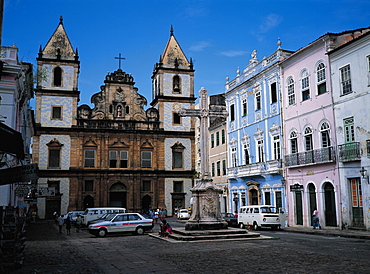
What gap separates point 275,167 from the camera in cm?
2983

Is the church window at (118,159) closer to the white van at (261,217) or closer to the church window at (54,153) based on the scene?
the church window at (54,153)

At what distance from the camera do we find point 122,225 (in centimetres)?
2348

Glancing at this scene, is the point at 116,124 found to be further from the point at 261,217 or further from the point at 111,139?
the point at 261,217

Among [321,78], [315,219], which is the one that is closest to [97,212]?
[315,219]

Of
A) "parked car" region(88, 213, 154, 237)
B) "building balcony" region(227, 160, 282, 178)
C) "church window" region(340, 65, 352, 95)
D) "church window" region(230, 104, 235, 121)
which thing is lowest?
"parked car" region(88, 213, 154, 237)

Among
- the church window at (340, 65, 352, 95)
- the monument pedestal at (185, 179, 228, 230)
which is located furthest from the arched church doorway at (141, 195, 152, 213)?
the church window at (340, 65, 352, 95)

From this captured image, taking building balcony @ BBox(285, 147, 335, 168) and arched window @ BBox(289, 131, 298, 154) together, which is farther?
arched window @ BBox(289, 131, 298, 154)

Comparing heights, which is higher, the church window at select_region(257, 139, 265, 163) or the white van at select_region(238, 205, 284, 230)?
the church window at select_region(257, 139, 265, 163)

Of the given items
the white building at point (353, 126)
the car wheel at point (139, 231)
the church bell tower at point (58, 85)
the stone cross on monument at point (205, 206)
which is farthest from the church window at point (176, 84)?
the stone cross on monument at point (205, 206)

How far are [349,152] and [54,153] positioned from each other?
107 feet

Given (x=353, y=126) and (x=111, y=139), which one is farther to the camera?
(x=111, y=139)

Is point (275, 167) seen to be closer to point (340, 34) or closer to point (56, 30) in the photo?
point (340, 34)

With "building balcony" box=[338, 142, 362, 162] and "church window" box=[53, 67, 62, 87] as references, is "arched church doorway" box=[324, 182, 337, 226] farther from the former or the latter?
"church window" box=[53, 67, 62, 87]

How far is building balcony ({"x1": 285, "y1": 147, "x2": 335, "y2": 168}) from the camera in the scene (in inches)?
971
